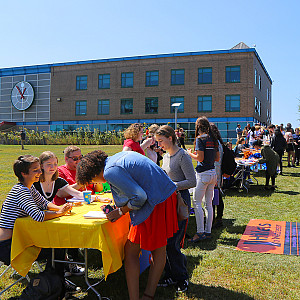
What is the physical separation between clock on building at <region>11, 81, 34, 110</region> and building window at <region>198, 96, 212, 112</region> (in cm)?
2216

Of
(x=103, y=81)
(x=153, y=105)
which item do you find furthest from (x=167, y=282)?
(x=103, y=81)

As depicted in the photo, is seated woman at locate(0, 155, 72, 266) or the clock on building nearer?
seated woman at locate(0, 155, 72, 266)

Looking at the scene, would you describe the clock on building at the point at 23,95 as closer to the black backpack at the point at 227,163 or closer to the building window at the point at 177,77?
the building window at the point at 177,77

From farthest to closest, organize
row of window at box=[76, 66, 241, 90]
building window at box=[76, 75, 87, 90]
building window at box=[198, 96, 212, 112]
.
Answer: building window at box=[76, 75, 87, 90], building window at box=[198, 96, 212, 112], row of window at box=[76, 66, 241, 90]

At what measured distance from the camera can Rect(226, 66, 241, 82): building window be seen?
34.0 m

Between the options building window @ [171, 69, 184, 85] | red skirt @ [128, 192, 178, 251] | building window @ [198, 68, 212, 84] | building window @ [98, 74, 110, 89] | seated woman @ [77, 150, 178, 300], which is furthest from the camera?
building window @ [98, 74, 110, 89]

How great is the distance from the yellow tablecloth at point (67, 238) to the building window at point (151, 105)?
112 feet

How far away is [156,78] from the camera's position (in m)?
37.2

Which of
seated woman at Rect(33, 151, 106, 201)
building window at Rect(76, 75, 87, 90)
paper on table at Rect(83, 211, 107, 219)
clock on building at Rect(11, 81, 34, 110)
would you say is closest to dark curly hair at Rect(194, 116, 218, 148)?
seated woman at Rect(33, 151, 106, 201)

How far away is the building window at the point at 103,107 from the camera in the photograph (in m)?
39.5

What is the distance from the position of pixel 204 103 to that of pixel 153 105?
583 cm

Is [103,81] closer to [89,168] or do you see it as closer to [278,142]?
[278,142]

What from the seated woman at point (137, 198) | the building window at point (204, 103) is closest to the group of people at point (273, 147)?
the seated woman at point (137, 198)

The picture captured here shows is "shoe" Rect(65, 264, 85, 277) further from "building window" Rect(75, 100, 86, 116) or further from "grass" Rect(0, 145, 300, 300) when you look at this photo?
"building window" Rect(75, 100, 86, 116)
